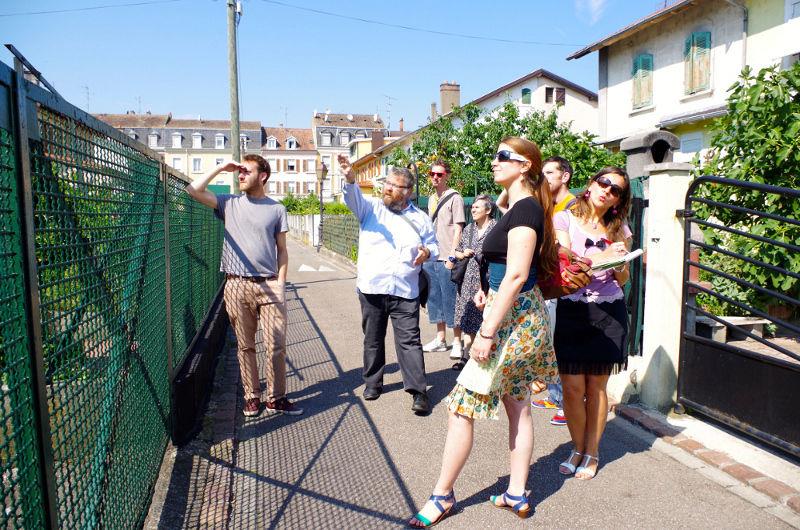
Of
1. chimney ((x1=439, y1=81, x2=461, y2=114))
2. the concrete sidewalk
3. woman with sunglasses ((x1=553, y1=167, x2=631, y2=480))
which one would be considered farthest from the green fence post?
chimney ((x1=439, y1=81, x2=461, y2=114))

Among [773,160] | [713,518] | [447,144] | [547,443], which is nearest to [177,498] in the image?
[547,443]

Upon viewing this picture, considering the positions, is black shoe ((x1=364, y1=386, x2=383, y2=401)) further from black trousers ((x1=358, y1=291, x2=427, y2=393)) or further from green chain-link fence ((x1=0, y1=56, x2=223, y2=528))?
green chain-link fence ((x1=0, y1=56, x2=223, y2=528))

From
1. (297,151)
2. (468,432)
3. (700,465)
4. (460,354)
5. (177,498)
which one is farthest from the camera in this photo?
(297,151)

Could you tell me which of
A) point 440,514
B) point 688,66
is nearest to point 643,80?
point 688,66

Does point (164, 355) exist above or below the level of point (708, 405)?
above

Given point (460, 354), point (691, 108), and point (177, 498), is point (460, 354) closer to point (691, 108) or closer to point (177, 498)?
point (177, 498)

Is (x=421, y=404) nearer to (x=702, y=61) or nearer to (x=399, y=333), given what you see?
(x=399, y=333)

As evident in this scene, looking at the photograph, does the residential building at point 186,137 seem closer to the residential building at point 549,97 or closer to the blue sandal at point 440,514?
the residential building at point 549,97

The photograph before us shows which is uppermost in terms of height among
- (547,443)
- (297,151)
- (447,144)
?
(297,151)

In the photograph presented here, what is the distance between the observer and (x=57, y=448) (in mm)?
2121

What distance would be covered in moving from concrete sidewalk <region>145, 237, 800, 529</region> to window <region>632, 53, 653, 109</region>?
64.3 feet

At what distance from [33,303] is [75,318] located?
0.45 m

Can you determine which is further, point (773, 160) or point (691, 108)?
point (691, 108)

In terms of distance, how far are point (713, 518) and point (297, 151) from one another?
93.2 m
